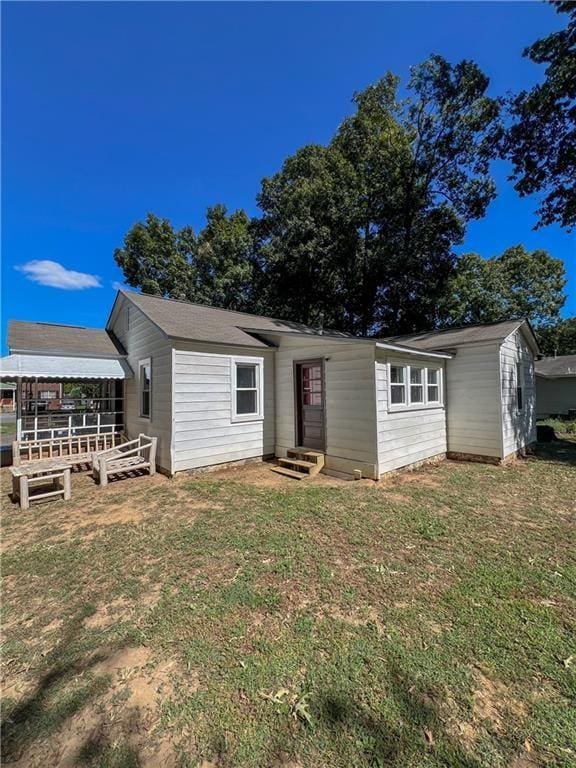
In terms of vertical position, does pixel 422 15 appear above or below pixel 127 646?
above

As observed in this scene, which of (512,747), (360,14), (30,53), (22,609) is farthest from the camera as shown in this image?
(360,14)

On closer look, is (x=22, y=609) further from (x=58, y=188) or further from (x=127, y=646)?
(x=58, y=188)

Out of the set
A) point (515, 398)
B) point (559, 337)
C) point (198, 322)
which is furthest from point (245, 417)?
point (559, 337)

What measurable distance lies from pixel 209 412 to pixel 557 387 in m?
23.4

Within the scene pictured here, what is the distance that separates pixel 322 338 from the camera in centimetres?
761

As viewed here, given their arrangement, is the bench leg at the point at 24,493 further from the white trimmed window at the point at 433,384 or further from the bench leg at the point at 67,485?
the white trimmed window at the point at 433,384

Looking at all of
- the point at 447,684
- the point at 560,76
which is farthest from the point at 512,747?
the point at 560,76

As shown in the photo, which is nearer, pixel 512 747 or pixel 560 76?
pixel 512 747

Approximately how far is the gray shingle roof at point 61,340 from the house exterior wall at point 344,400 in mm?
5824

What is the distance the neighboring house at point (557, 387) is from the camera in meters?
20.4

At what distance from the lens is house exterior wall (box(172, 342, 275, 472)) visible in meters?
7.40

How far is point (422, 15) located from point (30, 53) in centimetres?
1001

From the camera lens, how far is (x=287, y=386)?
877cm

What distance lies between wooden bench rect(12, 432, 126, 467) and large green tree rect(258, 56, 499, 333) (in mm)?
14110
